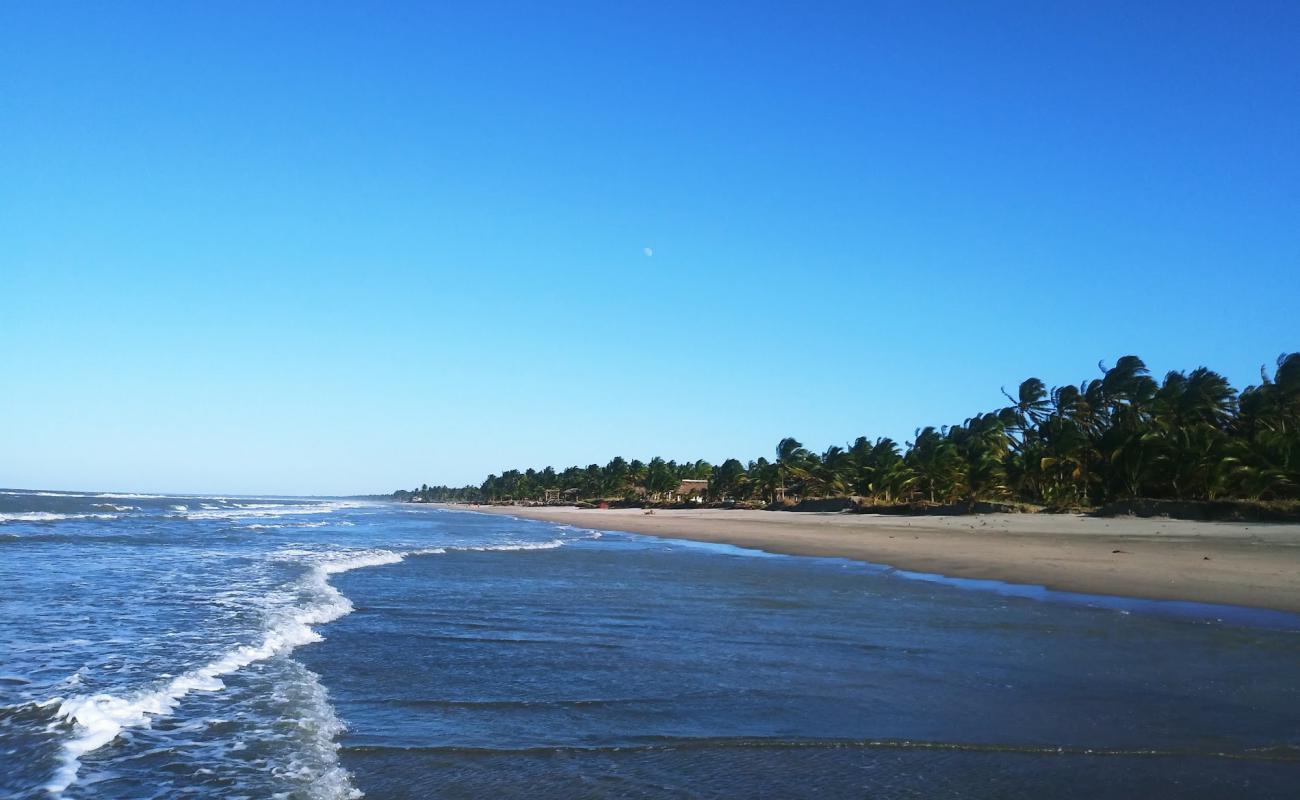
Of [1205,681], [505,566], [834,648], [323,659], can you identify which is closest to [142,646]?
[323,659]

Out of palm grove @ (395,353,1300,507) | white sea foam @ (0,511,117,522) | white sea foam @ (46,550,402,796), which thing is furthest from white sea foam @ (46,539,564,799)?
white sea foam @ (0,511,117,522)

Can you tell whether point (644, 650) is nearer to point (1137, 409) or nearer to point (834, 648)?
point (834, 648)

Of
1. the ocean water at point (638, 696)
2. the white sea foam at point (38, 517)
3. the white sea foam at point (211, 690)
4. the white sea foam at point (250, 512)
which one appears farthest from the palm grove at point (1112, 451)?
the white sea foam at point (38, 517)

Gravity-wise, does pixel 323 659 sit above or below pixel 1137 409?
below

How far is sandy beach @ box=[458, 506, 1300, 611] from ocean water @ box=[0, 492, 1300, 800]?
258 cm

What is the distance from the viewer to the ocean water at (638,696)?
5.86 meters

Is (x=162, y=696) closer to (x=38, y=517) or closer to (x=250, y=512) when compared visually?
(x=38, y=517)

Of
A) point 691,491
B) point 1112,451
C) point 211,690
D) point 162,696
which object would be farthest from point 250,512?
point 162,696

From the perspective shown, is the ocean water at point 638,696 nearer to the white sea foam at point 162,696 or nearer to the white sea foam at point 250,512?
the white sea foam at point 162,696

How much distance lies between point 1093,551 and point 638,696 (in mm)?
21933

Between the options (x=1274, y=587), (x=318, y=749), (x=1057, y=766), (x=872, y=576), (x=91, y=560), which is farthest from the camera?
(x=91, y=560)

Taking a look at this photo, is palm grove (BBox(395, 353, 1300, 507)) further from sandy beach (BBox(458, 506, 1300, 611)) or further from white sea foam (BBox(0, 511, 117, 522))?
white sea foam (BBox(0, 511, 117, 522))

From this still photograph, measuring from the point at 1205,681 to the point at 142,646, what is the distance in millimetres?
12427

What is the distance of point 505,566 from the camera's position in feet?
79.8
